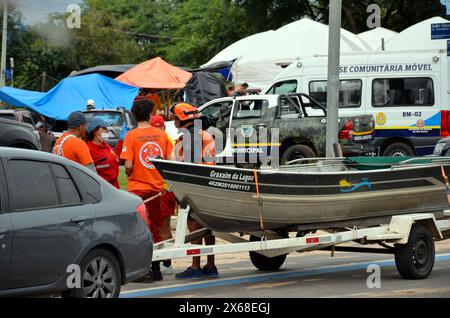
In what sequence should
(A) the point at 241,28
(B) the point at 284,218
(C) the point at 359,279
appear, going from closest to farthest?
(B) the point at 284,218, (C) the point at 359,279, (A) the point at 241,28

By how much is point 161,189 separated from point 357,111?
13005mm

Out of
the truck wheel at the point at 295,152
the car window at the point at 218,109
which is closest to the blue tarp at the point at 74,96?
the car window at the point at 218,109

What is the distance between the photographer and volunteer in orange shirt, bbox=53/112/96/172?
35.8 feet

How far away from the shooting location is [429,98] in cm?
2306

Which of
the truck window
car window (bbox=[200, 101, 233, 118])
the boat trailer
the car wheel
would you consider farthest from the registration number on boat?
car window (bbox=[200, 101, 233, 118])

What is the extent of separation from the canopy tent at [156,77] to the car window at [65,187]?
2327 cm

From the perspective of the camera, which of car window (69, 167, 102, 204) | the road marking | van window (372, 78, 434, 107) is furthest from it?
van window (372, 78, 434, 107)

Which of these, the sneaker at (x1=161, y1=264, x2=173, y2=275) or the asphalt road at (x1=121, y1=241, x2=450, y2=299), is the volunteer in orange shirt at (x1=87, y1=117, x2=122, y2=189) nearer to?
the sneaker at (x1=161, y1=264, x2=173, y2=275)

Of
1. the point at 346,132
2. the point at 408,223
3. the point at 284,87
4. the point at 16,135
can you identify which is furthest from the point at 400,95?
the point at 408,223

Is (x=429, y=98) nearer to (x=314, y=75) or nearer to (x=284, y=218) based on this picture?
(x=314, y=75)

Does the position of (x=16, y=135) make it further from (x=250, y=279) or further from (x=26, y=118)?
(x=250, y=279)

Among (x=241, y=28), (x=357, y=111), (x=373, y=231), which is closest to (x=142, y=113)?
(x=373, y=231)

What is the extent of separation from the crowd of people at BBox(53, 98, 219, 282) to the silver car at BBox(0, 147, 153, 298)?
190 centimetres

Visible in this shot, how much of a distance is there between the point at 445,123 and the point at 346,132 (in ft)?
7.61
